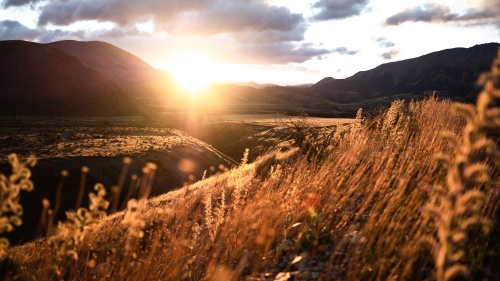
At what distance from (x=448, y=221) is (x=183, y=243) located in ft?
10.7

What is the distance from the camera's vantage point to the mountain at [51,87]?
79.5m

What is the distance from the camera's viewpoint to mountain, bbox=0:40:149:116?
7950 centimetres

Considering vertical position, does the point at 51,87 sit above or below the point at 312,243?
above

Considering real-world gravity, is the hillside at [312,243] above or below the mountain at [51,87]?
below

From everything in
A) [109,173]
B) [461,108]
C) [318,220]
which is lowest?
[109,173]

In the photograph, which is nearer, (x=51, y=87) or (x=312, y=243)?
(x=312, y=243)

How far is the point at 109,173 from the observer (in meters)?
28.1

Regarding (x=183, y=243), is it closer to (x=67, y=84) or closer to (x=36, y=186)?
(x=36, y=186)

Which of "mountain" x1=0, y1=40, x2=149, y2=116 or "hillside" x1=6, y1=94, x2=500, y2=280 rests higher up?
"mountain" x1=0, y1=40, x2=149, y2=116

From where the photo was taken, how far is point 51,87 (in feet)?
278

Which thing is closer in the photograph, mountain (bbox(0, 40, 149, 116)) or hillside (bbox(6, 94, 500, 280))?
hillside (bbox(6, 94, 500, 280))

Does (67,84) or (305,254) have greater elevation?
(67,84)

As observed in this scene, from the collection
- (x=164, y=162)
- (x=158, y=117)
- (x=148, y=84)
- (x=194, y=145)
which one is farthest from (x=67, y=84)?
(x=148, y=84)

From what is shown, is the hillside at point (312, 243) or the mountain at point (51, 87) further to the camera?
the mountain at point (51, 87)
